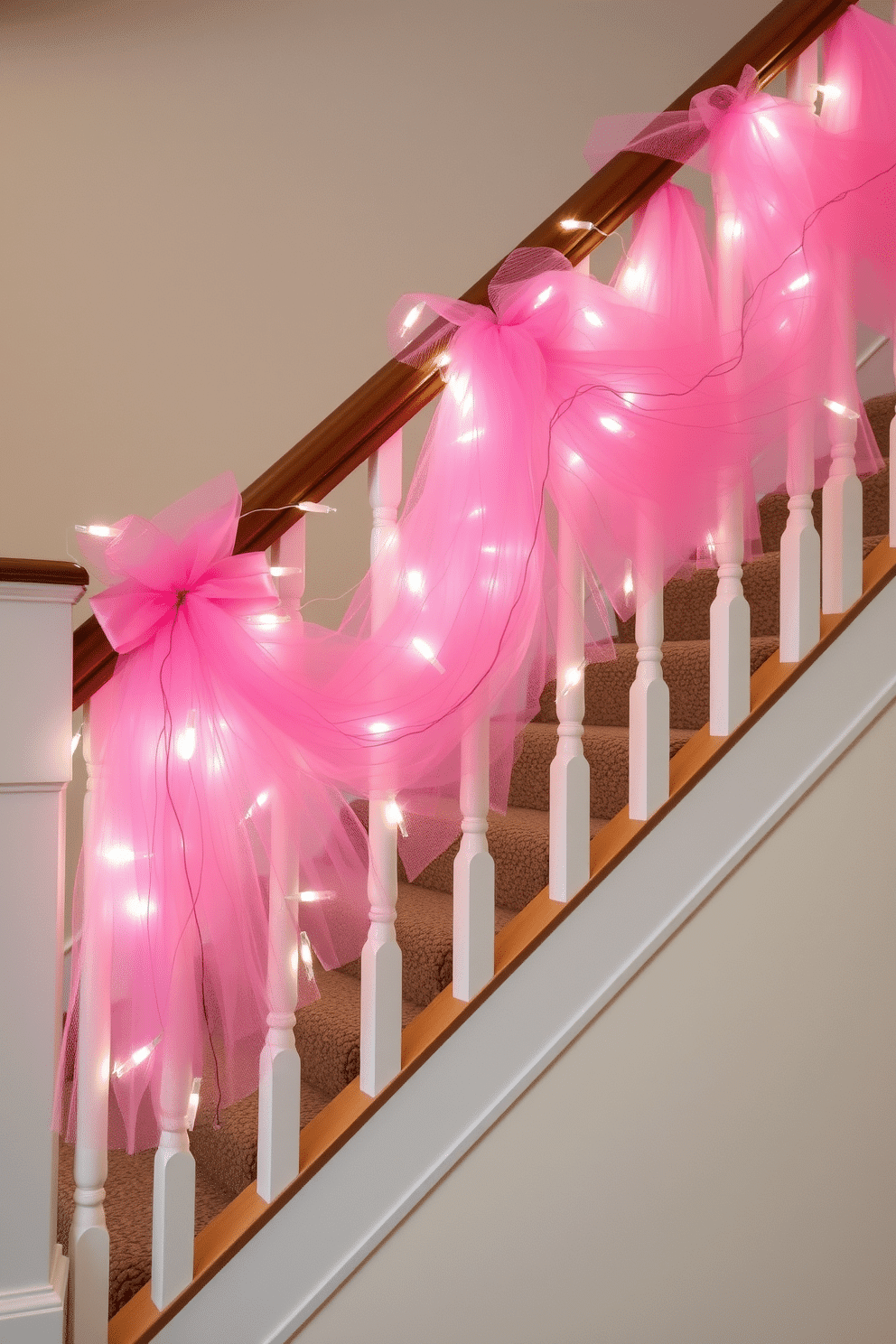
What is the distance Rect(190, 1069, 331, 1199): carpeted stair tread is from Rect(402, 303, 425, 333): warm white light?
1.05 metres

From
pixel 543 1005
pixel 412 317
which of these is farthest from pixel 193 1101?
pixel 412 317

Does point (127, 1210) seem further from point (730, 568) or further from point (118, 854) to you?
point (730, 568)

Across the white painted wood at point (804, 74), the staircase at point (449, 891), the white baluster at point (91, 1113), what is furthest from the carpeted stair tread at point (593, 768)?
the white painted wood at point (804, 74)

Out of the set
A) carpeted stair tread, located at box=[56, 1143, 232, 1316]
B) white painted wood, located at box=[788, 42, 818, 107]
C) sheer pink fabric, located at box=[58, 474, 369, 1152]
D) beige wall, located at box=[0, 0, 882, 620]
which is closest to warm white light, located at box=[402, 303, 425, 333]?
sheer pink fabric, located at box=[58, 474, 369, 1152]

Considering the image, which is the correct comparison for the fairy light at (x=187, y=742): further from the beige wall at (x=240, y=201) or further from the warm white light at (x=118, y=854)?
the beige wall at (x=240, y=201)

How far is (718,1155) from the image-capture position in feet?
5.01

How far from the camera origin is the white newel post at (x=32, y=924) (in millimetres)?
1255

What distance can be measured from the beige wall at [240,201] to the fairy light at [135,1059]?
1.63 metres

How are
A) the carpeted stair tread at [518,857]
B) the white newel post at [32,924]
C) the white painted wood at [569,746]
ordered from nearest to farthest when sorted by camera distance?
1. the white newel post at [32,924]
2. the white painted wood at [569,746]
3. the carpeted stair tread at [518,857]

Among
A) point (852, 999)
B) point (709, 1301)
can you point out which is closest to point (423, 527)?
point (852, 999)

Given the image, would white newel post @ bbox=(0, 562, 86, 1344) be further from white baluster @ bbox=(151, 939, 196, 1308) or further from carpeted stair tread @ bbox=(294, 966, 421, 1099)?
carpeted stair tread @ bbox=(294, 966, 421, 1099)

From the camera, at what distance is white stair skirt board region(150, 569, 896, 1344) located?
1.38 metres

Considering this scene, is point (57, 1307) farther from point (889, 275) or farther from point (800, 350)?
point (889, 275)

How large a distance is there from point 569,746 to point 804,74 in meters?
1.06
